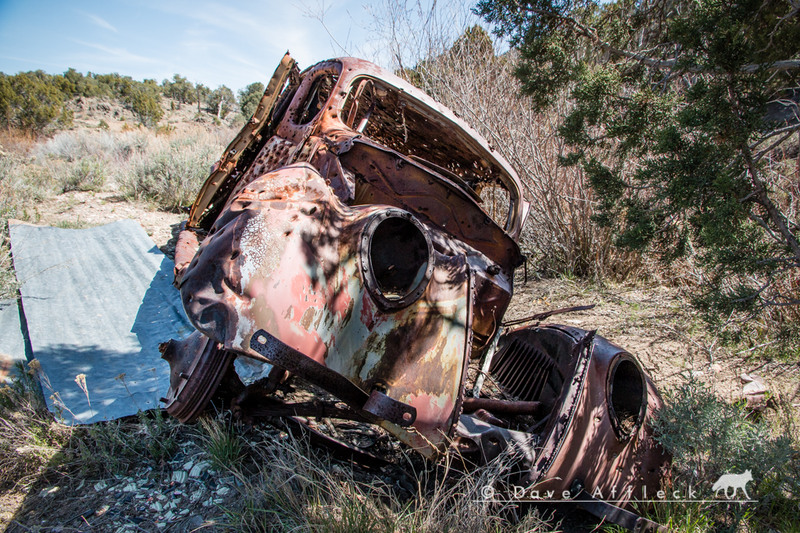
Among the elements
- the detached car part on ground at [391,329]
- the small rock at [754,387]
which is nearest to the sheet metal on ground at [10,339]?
the detached car part on ground at [391,329]

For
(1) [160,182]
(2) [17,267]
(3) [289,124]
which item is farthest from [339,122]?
(1) [160,182]

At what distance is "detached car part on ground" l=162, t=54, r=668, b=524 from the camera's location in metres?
1.67

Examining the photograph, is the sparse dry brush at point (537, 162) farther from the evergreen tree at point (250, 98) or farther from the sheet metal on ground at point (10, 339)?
the evergreen tree at point (250, 98)

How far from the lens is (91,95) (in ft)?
92.1

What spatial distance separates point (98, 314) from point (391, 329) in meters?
4.09

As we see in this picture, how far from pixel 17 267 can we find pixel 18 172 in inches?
178

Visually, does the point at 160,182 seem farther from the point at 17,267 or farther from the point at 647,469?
the point at 647,469

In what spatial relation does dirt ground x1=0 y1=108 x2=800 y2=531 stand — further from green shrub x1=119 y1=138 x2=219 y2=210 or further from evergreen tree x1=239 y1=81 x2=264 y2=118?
evergreen tree x1=239 y1=81 x2=264 y2=118

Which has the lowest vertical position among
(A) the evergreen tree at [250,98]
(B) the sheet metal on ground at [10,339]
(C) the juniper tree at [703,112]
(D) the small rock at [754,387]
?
(B) the sheet metal on ground at [10,339]

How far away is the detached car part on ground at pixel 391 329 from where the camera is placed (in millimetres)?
1672

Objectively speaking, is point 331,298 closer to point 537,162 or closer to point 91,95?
point 537,162

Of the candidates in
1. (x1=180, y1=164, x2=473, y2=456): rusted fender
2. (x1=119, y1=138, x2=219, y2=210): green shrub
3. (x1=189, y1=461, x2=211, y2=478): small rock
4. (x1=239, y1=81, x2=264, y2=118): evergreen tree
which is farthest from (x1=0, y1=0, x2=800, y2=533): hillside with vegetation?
(x1=239, y1=81, x2=264, y2=118): evergreen tree

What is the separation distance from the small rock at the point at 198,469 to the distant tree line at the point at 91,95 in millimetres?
21334

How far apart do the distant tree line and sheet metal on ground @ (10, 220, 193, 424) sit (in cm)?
1663
